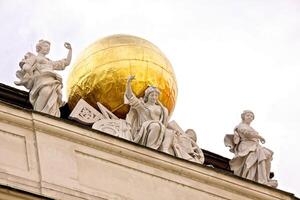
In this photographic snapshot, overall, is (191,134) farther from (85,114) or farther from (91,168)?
(91,168)

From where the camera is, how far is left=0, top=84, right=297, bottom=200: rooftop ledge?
18.6 m

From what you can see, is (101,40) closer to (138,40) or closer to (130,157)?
(138,40)

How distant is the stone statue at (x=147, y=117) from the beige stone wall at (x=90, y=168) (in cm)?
37

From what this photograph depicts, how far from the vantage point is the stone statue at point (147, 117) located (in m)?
20.0

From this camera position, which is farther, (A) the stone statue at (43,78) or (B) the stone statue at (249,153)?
(B) the stone statue at (249,153)

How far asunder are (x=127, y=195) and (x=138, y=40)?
3.24m

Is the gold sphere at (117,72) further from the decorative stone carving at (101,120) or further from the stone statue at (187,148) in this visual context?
the stone statue at (187,148)

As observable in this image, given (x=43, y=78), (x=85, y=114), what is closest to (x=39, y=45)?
(x=43, y=78)

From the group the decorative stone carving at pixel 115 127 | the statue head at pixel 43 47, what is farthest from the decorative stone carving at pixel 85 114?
the statue head at pixel 43 47

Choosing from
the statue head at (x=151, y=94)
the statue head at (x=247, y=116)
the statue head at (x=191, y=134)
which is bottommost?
the statue head at (x=191, y=134)

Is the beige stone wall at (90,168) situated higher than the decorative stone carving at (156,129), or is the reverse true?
the decorative stone carving at (156,129)

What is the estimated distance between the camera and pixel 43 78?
2008 centimetres

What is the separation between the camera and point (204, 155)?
70.9 feet

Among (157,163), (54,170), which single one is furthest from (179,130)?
(54,170)
